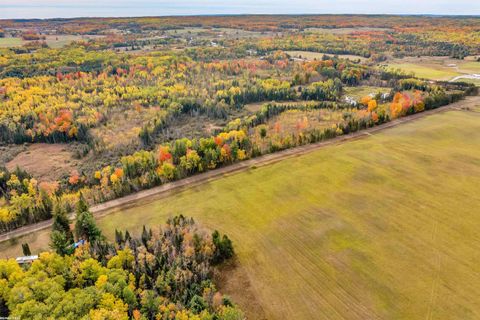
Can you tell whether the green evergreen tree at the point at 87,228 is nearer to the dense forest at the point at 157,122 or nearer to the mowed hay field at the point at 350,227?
the mowed hay field at the point at 350,227

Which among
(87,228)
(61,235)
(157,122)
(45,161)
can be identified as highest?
(61,235)

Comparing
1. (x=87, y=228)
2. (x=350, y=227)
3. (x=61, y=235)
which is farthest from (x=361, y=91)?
(x=61, y=235)

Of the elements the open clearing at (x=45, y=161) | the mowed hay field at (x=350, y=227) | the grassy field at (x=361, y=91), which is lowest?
→ the open clearing at (x=45, y=161)

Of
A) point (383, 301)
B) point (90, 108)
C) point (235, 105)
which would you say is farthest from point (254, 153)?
point (90, 108)

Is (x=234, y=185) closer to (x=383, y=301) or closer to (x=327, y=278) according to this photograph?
(x=327, y=278)

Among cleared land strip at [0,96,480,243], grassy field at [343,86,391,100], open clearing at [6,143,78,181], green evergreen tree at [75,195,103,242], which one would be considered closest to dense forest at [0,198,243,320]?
green evergreen tree at [75,195,103,242]

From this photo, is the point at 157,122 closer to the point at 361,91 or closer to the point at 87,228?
the point at 87,228

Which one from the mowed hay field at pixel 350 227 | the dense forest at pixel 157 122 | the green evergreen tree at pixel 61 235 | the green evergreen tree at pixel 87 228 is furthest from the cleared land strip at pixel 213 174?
the green evergreen tree at pixel 87 228

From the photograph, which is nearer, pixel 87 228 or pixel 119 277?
pixel 119 277
